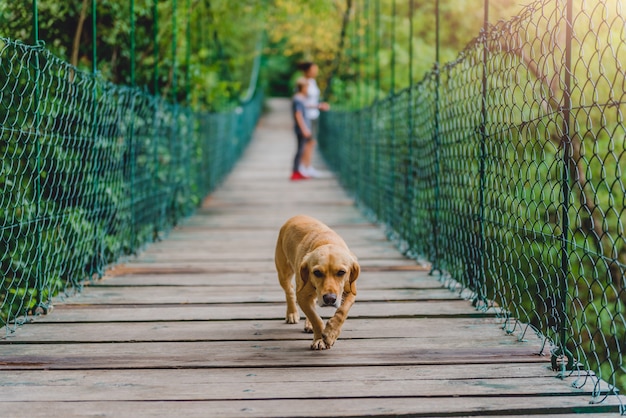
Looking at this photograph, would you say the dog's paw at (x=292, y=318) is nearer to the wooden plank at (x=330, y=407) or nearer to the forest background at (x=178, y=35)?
the wooden plank at (x=330, y=407)

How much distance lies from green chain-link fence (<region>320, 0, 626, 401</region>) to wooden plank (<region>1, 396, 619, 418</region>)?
0.17 m

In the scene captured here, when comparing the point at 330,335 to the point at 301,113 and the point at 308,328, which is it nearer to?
the point at 308,328

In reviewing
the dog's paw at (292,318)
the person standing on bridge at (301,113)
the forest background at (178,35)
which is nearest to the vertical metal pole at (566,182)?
the forest background at (178,35)

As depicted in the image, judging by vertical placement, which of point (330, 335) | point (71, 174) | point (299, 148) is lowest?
point (330, 335)

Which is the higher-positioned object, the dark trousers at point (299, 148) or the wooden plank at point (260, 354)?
the dark trousers at point (299, 148)

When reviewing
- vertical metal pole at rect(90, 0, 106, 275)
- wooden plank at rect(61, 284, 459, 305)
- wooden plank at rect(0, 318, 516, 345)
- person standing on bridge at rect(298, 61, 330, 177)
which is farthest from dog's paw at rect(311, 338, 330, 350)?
person standing on bridge at rect(298, 61, 330, 177)

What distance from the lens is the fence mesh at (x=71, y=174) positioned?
3.35 meters

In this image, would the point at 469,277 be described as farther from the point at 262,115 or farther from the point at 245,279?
the point at 262,115

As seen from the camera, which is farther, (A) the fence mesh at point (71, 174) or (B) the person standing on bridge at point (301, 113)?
(B) the person standing on bridge at point (301, 113)

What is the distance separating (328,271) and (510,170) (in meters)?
0.89

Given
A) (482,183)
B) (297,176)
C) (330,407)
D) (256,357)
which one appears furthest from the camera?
(297,176)

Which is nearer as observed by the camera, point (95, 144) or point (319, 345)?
point (319, 345)

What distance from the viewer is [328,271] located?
9.00 feet

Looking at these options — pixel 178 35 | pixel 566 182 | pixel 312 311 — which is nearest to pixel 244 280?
pixel 312 311
